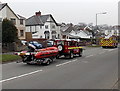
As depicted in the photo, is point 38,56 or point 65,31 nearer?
point 38,56

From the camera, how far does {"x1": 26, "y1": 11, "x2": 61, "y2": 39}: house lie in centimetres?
6275

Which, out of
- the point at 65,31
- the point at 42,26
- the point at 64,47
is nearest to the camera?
the point at 64,47

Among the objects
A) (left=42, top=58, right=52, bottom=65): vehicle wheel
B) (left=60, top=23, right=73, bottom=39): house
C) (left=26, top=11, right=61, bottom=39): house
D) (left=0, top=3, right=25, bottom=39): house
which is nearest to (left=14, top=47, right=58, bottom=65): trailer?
(left=42, top=58, right=52, bottom=65): vehicle wheel

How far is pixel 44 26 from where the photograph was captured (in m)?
62.6

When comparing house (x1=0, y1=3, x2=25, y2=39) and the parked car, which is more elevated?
house (x1=0, y1=3, x2=25, y2=39)

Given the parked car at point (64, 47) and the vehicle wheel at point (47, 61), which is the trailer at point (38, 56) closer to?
the vehicle wheel at point (47, 61)

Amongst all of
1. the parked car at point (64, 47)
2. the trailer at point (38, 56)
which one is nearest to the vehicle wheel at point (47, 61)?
the trailer at point (38, 56)

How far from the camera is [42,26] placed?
6250 cm

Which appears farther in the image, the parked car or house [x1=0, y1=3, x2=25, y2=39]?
house [x1=0, y1=3, x2=25, y2=39]

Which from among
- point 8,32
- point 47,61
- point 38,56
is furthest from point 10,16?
point 38,56

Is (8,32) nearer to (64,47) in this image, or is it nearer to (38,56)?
(64,47)

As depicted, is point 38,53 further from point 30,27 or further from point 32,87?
point 30,27

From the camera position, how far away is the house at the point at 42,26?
2470 inches

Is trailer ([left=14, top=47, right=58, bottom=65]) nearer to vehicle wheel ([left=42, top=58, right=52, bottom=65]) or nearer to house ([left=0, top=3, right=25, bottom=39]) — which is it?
vehicle wheel ([left=42, top=58, right=52, bottom=65])
